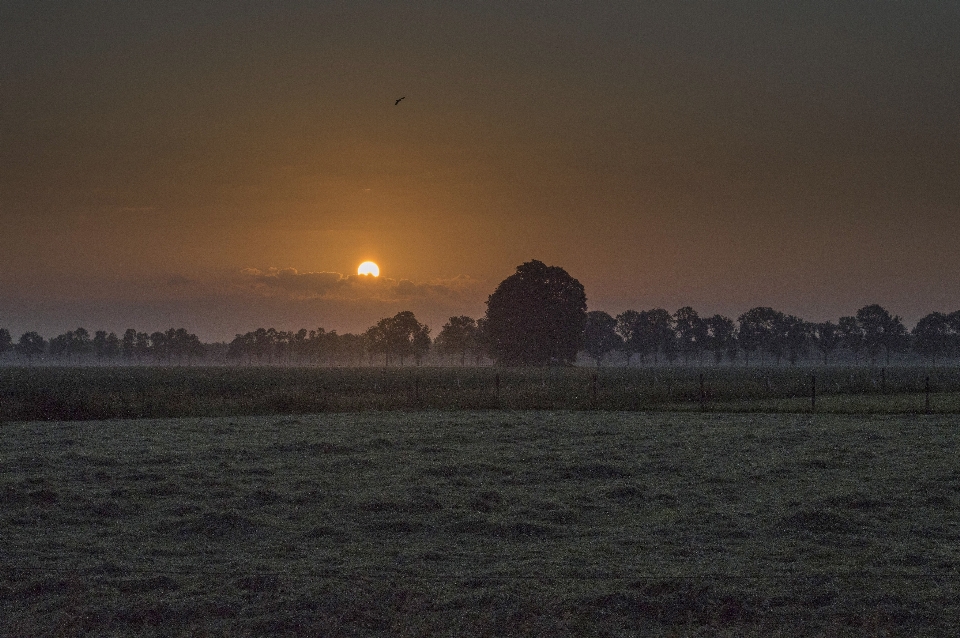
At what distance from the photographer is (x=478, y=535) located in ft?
42.3

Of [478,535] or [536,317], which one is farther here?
[536,317]

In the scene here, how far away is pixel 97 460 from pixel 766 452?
16.3 m

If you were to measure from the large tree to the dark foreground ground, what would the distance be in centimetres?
8569

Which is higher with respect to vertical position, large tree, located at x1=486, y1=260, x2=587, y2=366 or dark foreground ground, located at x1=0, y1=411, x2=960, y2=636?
large tree, located at x1=486, y1=260, x2=587, y2=366

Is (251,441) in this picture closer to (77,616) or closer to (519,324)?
(77,616)

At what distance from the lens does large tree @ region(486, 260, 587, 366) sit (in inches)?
4316

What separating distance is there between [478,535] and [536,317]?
9735 cm

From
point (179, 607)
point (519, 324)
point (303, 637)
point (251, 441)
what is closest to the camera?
point (303, 637)

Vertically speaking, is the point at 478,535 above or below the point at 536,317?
below

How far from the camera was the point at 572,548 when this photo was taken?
1190cm

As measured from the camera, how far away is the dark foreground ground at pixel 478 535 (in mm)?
8914

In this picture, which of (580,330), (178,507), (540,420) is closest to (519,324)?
(580,330)

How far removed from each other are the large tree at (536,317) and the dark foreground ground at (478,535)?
85.7 m

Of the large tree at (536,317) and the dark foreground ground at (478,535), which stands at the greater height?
the large tree at (536,317)
